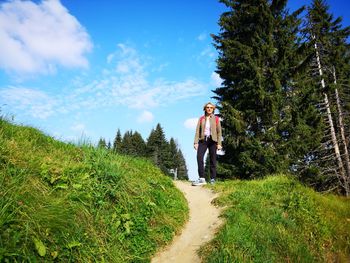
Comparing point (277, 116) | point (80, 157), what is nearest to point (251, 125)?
point (277, 116)

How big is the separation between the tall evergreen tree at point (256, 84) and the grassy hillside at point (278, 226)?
6.51 m

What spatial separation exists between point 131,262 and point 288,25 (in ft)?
54.9

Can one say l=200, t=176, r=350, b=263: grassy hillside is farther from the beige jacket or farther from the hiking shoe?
the beige jacket

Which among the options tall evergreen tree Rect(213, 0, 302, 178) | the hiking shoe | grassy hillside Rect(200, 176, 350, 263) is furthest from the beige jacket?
tall evergreen tree Rect(213, 0, 302, 178)

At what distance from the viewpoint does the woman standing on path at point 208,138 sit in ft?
32.2

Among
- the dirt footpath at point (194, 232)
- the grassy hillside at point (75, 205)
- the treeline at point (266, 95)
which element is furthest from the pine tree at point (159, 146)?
the grassy hillside at point (75, 205)

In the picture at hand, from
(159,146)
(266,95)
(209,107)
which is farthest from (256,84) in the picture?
(159,146)

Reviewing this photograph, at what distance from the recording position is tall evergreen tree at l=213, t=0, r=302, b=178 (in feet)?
49.7

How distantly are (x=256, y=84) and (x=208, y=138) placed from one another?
7251 mm

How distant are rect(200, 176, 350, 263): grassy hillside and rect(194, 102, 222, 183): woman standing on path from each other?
1222mm

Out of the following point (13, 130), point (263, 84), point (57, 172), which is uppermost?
point (263, 84)

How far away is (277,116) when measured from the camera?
618 inches

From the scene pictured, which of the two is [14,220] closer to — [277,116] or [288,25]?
[277,116]

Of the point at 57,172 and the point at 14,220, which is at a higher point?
the point at 57,172
